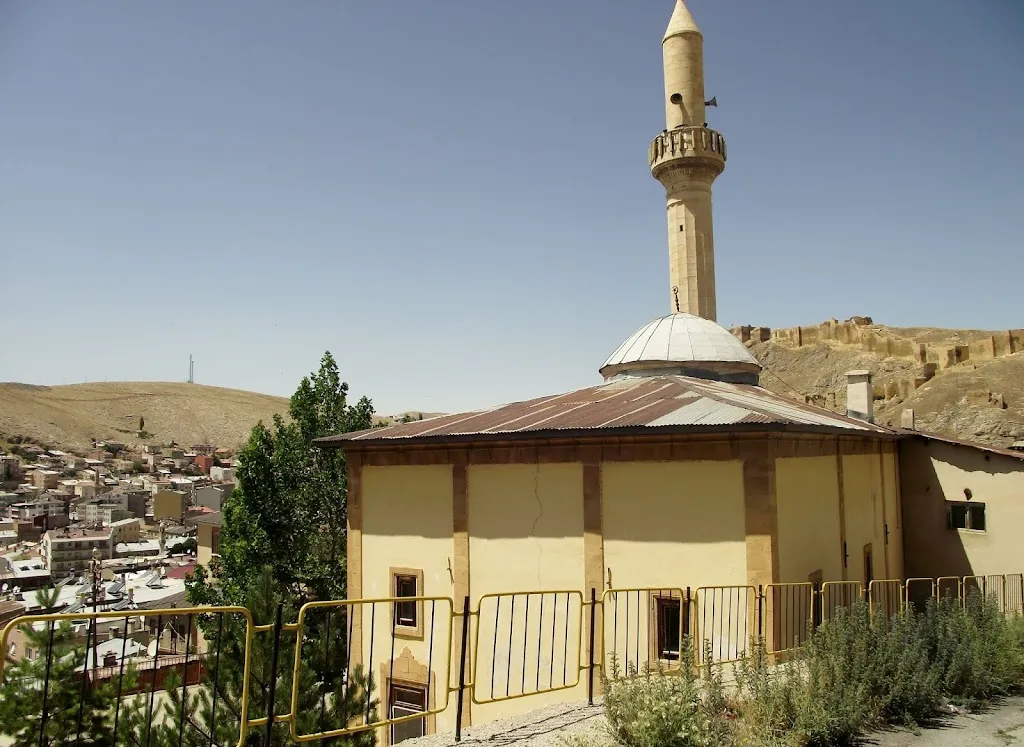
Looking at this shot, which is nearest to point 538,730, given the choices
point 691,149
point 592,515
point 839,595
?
point 592,515

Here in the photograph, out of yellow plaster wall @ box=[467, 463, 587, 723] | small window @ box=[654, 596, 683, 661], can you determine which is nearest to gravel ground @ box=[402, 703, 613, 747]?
small window @ box=[654, 596, 683, 661]

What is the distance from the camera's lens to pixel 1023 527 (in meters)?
15.1

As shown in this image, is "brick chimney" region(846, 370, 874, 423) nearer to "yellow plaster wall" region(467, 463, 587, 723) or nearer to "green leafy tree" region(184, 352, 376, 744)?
"yellow plaster wall" region(467, 463, 587, 723)

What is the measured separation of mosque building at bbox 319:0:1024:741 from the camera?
1043 cm

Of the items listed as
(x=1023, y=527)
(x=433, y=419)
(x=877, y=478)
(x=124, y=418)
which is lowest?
(x=1023, y=527)

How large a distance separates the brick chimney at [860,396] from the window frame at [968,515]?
101 inches

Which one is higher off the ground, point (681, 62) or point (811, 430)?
point (681, 62)

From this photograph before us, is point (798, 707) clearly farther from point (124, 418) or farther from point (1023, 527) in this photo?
point (124, 418)

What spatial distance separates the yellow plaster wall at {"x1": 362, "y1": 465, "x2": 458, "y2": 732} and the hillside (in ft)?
381

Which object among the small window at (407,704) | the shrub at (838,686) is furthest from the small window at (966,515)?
the small window at (407,704)

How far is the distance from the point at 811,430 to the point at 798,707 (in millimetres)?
5541

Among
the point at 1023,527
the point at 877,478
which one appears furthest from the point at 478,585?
the point at 1023,527

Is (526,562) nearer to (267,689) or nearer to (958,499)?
(267,689)

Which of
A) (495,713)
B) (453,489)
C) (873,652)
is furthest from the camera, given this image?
(453,489)
